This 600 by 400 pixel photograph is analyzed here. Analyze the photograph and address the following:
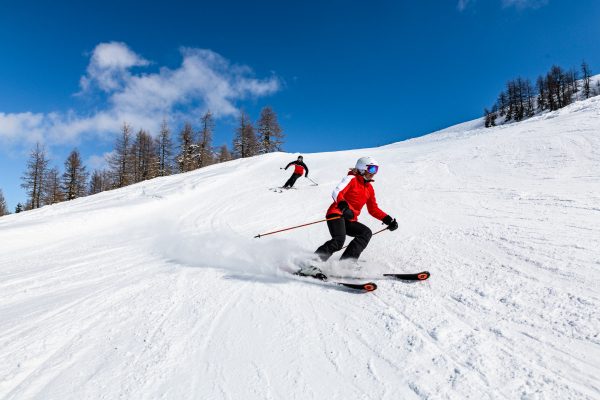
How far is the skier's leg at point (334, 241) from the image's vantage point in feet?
17.4

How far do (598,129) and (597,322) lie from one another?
56.2 feet

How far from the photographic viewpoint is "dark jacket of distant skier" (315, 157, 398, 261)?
5.30 m

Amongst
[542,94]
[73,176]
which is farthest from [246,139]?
[542,94]

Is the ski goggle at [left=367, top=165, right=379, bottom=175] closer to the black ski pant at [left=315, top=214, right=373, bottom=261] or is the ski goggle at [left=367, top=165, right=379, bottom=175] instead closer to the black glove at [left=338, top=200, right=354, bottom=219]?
the black glove at [left=338, top=200, right=354, bottom=219]

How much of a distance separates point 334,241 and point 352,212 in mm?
556

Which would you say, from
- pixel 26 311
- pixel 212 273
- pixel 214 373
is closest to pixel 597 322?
pixel 214 373

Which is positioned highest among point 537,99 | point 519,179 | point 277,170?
point 537,99

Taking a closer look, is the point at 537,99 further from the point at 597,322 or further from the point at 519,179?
the point at 597,322

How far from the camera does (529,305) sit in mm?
3637

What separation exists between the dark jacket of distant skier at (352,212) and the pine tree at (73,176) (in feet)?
169

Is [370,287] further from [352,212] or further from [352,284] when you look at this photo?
[352,212]

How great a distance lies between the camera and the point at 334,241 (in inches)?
210

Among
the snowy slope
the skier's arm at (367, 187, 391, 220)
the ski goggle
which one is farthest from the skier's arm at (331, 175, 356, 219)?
the snowy slope

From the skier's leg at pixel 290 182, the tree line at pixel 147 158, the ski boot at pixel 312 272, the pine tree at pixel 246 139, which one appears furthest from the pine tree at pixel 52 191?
the ski boot at pixel 312 272
